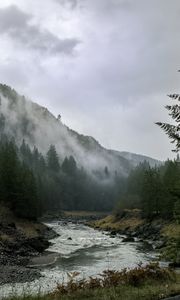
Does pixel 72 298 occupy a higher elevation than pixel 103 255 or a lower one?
higher

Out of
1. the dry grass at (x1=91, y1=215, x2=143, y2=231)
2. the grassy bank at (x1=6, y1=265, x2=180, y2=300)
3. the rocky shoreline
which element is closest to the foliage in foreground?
the grassy bank at (x1=6, y1=265, x2=180, y2=300)

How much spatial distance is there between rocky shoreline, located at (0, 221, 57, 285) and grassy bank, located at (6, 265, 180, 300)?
20.0 meters

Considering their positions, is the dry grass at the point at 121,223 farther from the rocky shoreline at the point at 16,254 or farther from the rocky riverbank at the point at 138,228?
the rocky shoreline at the point at 16,254

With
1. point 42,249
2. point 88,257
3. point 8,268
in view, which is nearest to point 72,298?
point 8,268

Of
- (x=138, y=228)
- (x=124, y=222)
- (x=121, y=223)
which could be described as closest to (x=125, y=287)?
(x=138, y=228)

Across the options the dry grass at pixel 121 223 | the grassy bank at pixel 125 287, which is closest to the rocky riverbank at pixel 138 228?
the dry grass at pixel 121 223

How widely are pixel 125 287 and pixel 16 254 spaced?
142ft

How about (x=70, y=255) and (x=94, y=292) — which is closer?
(x=94, y=292)

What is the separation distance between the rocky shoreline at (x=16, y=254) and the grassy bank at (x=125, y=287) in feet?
65.6

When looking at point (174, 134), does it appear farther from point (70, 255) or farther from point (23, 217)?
point (23, 217)

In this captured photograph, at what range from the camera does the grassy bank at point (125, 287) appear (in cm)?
1346

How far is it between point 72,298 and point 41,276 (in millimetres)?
26451

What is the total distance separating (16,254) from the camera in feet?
187

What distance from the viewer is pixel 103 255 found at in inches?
2223
